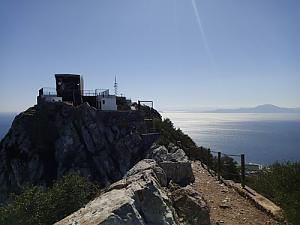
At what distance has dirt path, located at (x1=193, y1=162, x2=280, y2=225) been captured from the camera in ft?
31.6

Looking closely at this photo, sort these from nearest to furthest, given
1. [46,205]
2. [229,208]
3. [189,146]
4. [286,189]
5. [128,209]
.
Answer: [128,209], [286,189], [229,208], [46,205], [189,146]

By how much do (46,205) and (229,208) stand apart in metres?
6.75

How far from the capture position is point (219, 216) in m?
9.87

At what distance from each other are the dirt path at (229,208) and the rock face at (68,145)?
23076mm

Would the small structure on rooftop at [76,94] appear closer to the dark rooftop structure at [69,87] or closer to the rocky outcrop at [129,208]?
the dark rooftop structure at [69,87]

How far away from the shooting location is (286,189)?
34.0ft

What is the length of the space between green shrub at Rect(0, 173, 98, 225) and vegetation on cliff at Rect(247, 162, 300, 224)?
6.40 metres

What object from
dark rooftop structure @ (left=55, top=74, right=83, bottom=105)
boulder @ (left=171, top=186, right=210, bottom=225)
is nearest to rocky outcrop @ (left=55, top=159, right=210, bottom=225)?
boulder @ (left=171, top=186, right=210, bottom=225)

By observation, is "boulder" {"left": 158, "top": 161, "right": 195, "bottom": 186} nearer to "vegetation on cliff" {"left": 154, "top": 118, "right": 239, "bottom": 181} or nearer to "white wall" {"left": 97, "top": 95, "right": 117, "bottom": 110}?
"vegetation on cliff" {"left": 154, "top": 118, "right": 239, "bottom": 181}

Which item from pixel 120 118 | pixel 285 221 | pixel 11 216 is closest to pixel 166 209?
pixel 285 221

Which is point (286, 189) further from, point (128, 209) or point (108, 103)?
point (108, 103)

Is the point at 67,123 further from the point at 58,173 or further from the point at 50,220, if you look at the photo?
the point at 50,220

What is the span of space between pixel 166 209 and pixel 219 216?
4.67m

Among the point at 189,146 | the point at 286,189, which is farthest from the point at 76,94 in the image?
the point at 286,189
